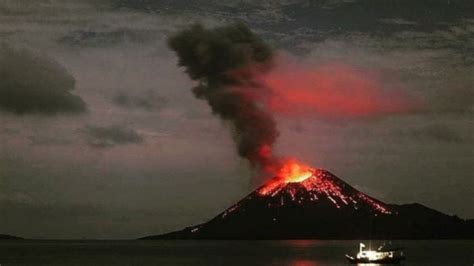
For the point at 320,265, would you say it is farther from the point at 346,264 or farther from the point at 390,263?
the point at 390,263

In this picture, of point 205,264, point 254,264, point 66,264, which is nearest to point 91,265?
point 66,264

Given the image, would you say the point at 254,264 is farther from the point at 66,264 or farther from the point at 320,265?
the point at 66,264

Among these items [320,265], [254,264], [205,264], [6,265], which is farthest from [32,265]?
[320,265]

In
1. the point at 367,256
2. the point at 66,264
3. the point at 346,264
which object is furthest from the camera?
the point at 66,264

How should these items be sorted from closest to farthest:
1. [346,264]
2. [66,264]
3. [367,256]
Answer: [367,256], [346,264], [66,264]

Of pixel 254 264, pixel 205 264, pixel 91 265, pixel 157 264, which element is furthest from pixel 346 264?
pixel 91 265

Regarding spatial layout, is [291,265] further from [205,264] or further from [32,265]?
[32,265]

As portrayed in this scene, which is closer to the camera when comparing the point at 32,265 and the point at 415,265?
the point at 415,265

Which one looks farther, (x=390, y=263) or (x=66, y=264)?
(x=66, y=264)
